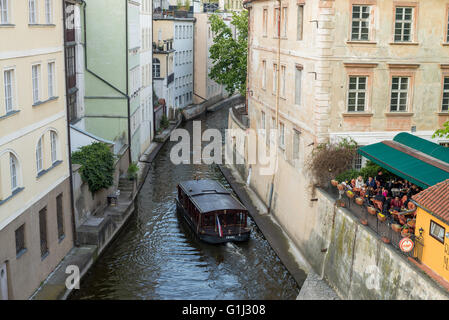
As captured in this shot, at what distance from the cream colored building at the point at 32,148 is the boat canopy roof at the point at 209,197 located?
260 inches

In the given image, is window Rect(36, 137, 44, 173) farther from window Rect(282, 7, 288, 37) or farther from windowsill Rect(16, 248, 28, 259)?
window Rect(282, 7, 288, 37)

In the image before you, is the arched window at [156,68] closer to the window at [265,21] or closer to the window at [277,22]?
the window at [265,21]

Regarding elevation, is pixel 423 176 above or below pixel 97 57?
below

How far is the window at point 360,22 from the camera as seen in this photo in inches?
928

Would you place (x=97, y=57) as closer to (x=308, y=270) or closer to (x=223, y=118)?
(x=308, y=270)

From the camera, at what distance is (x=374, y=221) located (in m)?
19.6

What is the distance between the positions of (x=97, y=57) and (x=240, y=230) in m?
16.2

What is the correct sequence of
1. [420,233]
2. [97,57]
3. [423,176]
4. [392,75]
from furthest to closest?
[97,57] → [392,75] → [423,176] → [420,233]

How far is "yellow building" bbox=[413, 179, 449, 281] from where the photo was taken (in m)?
15.4

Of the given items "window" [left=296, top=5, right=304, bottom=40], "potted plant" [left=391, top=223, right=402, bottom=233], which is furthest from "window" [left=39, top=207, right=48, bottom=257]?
"window" [left=296, top=5, right=304, bottom=40]

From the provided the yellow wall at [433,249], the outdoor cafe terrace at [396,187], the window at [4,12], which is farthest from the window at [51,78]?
the yellow wall at [433,249]

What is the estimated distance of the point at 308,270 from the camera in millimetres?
23344

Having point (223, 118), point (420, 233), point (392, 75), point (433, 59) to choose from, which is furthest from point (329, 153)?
point (223, 118)

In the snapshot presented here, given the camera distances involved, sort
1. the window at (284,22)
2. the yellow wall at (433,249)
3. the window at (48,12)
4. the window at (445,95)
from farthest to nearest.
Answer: the window at (284,22)
the window at (445,95)
the window at (48,12)
the yellow wall at (433,249)
